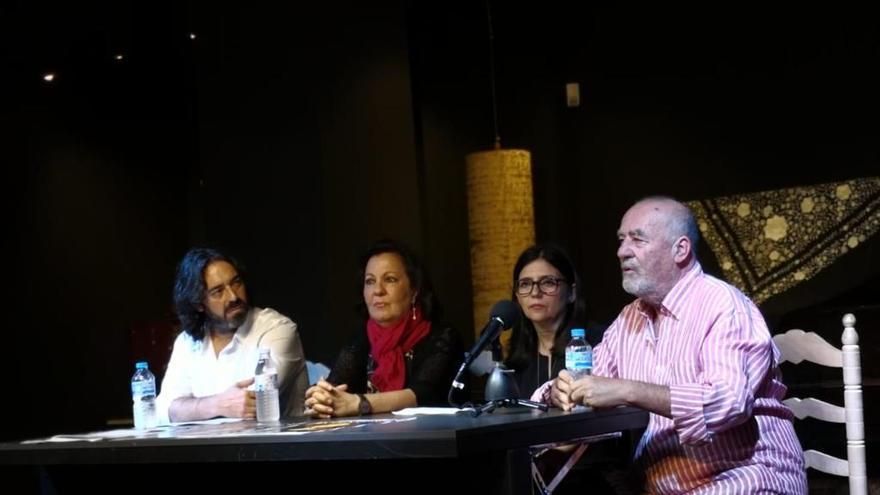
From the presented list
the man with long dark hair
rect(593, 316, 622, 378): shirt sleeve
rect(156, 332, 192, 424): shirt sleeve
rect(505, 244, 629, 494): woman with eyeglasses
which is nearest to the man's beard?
the man with long dark hair

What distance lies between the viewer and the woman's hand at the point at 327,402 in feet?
9.93

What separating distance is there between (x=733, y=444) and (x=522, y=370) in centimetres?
102

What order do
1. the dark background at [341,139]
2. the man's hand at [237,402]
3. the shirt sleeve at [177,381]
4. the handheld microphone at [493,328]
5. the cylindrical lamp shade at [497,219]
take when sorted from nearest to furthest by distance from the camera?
the handheld microphone at [493,328] → the man's hand at [237,402] → the shirt sleeve at [177,381] → the dark background at [341,139] → the cylindrical lamp shade at [497,219]

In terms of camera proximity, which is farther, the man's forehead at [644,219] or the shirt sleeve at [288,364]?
the shirt sleeve at [288,364]

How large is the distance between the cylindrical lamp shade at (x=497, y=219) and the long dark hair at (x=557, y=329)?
8.83 ft

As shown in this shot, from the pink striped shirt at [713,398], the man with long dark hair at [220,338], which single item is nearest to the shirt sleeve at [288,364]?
the man with long dark hair at [220,338]

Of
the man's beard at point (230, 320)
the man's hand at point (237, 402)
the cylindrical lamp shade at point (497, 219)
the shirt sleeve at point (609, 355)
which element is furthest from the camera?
the cylindrical lamp shade at point (497, 219)

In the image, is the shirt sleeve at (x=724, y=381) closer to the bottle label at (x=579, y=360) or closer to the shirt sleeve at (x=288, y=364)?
the bottle label at (x=579, y=360)

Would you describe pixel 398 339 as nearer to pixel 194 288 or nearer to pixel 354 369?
pixel 354 369

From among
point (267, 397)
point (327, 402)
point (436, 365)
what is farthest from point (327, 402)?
point (436, 365)

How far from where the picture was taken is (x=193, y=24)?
5.27 m

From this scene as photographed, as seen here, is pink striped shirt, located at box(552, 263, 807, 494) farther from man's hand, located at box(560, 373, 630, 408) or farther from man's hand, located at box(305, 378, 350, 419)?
man's hand, located at box(305, 378, 350, 419)

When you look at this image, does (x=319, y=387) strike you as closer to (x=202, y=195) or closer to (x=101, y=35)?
(x=202, y=195)

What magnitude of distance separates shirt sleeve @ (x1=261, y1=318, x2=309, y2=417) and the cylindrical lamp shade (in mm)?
2644
